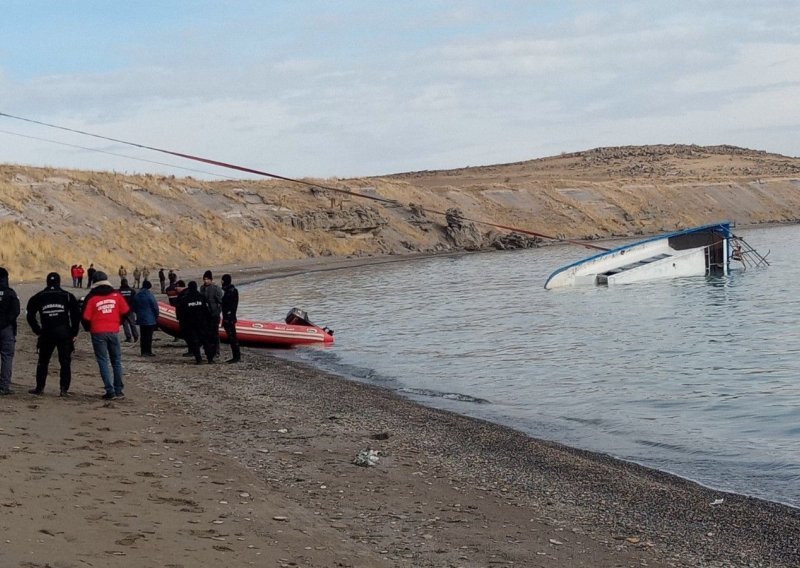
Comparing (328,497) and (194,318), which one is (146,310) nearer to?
(194,318)

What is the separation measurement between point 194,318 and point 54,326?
492 centimetres

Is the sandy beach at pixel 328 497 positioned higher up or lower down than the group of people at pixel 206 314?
lower down

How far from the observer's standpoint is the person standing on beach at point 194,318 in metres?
17.8

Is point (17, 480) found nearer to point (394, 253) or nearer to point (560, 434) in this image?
point (560, 434)

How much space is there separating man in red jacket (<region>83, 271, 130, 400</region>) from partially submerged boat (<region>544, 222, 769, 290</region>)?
2628 cm

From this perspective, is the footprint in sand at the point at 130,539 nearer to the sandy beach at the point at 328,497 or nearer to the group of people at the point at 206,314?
the sandy beach at the point at 328,497

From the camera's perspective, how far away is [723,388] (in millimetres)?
16531

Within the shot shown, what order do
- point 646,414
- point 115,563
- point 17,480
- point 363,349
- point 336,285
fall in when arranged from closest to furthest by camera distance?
point 115,563 → point 17,480 → point 646,414 → point 363,349 → point 336,285

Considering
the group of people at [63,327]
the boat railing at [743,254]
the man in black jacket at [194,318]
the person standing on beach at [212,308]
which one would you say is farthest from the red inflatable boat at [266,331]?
the boat railing at [743,254]

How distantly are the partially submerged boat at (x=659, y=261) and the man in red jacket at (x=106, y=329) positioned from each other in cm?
2628

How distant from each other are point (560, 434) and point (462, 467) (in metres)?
3.24

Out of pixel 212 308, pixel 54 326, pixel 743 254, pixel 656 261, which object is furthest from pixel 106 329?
pixel 743 254

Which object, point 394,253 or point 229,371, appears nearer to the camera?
point 229,371

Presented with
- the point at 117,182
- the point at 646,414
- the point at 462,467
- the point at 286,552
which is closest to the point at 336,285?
the point at 117,182
